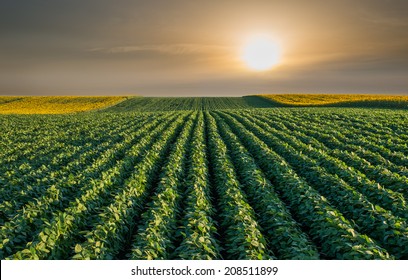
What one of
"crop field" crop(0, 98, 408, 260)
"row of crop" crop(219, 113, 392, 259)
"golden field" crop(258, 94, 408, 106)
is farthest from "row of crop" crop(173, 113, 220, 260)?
"golden field" crop(258, 94, 408, 106)

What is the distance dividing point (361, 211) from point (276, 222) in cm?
252

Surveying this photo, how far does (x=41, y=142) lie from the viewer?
22.5 metres

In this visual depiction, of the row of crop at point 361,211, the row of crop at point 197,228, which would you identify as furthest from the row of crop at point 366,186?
the row of crop at point 197,228

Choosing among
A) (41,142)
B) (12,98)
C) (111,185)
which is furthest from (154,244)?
(12,98)

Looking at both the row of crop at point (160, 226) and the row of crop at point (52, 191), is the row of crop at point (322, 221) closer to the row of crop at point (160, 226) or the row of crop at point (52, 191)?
the row of crop at point (160, 226)

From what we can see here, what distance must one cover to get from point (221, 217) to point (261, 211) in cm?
124

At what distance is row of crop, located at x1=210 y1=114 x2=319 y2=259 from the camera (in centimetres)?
715

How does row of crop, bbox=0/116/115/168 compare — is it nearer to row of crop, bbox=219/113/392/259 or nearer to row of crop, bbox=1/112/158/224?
row of crop, bbox=1/112/158/224

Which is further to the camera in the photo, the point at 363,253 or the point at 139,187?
the point at 139,187

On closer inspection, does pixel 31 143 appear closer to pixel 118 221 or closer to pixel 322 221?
pixel 118 221

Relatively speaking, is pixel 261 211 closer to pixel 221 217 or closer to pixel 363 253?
pixel 221 217

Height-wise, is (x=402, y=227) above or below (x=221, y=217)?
above

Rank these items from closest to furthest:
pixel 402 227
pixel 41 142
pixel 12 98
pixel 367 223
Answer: pixel 402 227
pixel 367 223
pixel 41 142
pixel 12 98
